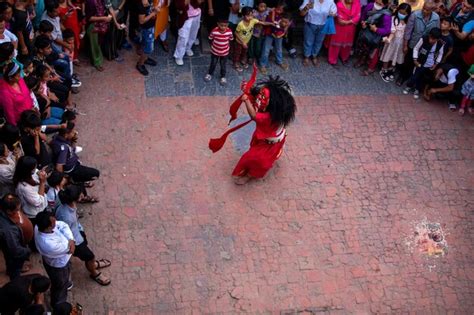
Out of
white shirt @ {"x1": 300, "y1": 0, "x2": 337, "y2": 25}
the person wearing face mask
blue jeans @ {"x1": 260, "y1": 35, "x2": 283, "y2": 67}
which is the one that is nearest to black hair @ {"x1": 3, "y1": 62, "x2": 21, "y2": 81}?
blue jeans @ {"x1": 260, "y1": 35, "x2": 283, "y2": 67}

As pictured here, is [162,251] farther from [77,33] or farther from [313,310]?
[77,33]

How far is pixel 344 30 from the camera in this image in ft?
31.0

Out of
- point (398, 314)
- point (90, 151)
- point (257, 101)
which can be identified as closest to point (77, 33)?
point (90, 151)

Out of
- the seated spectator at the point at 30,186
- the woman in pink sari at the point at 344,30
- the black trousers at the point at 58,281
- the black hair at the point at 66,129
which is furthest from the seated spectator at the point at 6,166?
the woman in pink sari at the point at 344,30

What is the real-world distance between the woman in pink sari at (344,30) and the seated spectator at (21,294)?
5.88m

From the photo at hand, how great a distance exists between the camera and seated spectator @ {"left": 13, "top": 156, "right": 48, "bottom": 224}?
19.8 feet

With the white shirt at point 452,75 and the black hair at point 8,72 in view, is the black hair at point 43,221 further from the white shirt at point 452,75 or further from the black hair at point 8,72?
the white shirt at point 452,75

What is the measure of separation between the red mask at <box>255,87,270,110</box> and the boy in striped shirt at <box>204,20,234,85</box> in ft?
5.77

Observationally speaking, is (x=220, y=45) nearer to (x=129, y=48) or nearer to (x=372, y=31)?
(x=129, y=48)

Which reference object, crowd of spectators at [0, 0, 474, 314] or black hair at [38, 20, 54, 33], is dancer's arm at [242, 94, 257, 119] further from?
black hair at [38, 20, 54, 33]

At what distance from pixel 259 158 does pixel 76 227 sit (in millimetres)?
2430

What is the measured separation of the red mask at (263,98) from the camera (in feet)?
23.5

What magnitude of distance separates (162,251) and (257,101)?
2.04 m

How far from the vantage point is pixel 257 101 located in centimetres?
729
